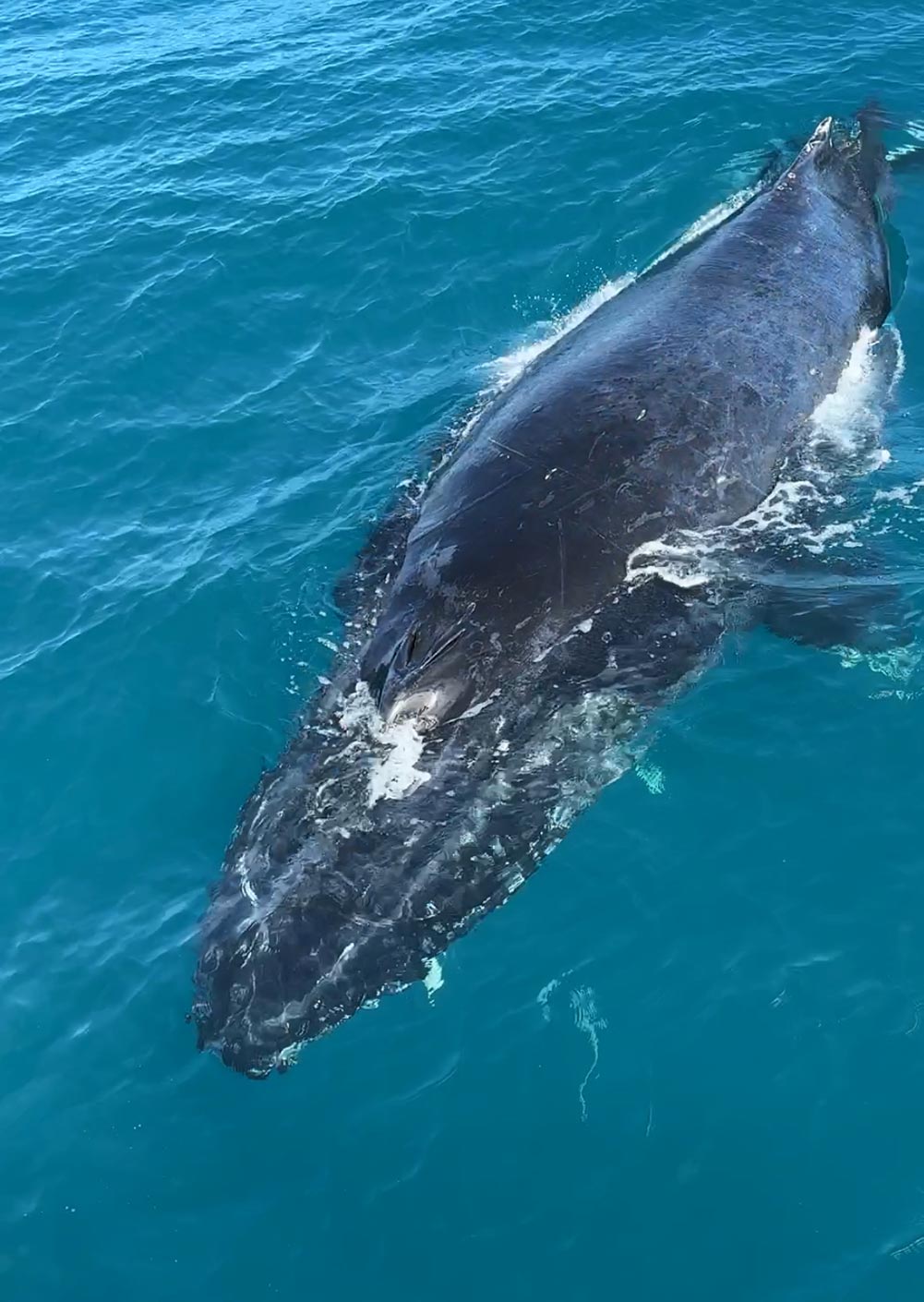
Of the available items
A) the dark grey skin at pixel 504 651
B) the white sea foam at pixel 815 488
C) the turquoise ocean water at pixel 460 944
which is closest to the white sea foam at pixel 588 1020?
the turquoise ocean water at pixel 460 944

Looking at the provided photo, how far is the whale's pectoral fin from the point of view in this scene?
21.8 m

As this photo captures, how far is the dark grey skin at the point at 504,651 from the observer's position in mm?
17234

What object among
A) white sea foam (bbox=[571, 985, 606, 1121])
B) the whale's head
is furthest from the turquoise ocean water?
the whale's head

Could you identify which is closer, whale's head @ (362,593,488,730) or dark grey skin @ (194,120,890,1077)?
dark grey skin @ (194,120,890,1077)

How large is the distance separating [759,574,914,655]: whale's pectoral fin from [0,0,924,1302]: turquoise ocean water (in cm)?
46

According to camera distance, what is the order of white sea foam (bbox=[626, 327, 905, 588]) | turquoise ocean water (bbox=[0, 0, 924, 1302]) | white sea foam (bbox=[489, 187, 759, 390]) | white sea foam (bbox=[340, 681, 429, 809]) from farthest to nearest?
white sea foam (bbox=[489, 187, 759, 390]) < white sea foam (bbox=[626, 327, 905, 588]) < white sea foam (bbox=[340, 681, 429, 809]) < turquoise ocean water (bbox=[0, 0, 924, 1302])

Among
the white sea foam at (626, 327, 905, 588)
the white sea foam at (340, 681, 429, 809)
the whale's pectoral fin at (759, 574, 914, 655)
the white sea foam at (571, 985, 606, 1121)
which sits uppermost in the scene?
the white sea foam at (626, 327, 905, 588)

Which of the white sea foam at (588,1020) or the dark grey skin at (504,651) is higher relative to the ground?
the dark grey skin at (504,651)

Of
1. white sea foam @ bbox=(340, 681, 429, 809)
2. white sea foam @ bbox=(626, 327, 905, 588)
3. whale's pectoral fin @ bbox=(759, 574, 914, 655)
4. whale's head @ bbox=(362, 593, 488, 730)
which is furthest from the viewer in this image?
A: whale's pectoral fin @ bbox=(759, 574, 914, 655)

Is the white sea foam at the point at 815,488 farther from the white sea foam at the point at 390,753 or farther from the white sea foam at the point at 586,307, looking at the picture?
the white sea foam at the point at 586,307

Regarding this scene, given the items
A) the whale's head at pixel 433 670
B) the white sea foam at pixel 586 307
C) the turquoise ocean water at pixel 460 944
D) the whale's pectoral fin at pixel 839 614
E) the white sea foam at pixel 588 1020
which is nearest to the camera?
the turquoise ocean water at pixel 460 944

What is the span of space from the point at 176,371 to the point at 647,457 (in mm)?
16370

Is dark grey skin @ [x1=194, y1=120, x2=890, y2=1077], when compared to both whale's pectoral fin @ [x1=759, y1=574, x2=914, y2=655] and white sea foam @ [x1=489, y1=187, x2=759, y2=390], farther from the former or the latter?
white sea foam @ [x1=489, y1=187, x2=759, y2=390]

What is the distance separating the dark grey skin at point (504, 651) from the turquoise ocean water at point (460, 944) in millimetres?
956
